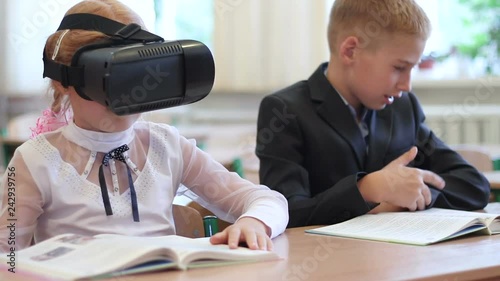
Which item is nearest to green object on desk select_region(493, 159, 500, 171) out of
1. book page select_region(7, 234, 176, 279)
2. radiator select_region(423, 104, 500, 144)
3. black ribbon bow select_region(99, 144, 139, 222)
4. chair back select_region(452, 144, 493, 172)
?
chair back select_region(452, 144, 493, 172)

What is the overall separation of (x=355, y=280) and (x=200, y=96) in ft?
1.34

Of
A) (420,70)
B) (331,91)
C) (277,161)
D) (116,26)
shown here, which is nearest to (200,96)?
(116,26)

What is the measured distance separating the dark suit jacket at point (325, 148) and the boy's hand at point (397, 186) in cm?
7

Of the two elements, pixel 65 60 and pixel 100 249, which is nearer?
pixel 100 249

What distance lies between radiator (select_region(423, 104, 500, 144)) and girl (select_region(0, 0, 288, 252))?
2.96 m

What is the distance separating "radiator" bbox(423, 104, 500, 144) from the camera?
13.9 ft

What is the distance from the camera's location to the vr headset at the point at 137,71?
1.19m

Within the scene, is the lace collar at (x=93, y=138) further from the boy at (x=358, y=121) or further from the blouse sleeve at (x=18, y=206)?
the boy at (x=358, y=121)

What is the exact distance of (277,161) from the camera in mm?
1855

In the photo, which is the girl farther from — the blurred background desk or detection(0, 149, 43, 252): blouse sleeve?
the blurred background desk

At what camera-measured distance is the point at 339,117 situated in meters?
1.95

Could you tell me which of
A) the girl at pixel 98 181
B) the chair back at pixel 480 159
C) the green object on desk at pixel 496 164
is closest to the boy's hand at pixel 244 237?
the girl at pixel 98 181

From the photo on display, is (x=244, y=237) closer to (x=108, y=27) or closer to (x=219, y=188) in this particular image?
(x=219, y=188)

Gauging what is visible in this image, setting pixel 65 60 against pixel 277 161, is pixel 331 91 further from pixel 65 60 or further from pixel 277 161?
pixel 65 60
